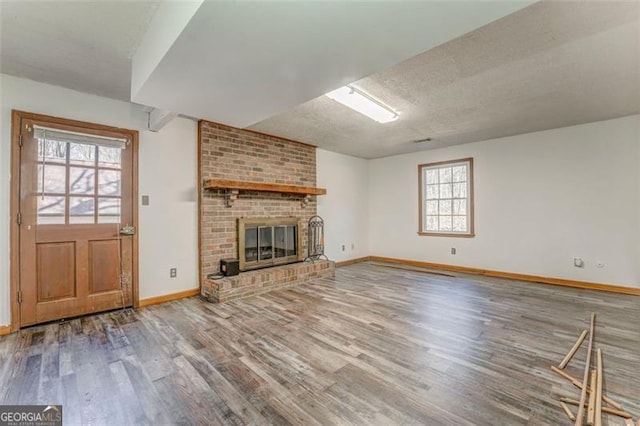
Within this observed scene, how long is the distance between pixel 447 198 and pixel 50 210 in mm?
6077

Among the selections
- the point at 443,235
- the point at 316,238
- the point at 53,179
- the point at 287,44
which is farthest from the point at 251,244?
the point at 443,235

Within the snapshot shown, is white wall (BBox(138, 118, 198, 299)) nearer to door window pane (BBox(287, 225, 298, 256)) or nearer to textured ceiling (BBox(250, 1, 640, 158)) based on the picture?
textured ceiling (BBox(250, 1, 640, 158))

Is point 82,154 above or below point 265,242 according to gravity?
above

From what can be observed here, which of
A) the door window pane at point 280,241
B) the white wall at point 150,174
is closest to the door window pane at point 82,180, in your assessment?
the white wall at point 150,174

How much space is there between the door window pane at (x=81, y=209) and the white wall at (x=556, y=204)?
5.52m

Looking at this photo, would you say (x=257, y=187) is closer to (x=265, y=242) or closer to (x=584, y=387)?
(x=265, y=242)

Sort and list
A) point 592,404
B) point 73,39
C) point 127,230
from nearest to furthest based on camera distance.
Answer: point 592,404 < point 73,39 < point 127,230

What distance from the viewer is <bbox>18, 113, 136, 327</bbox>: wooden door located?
272 cm

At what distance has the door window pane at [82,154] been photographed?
2957 mm

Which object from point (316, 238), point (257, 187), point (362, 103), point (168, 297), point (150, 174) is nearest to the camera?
point (362, 103)

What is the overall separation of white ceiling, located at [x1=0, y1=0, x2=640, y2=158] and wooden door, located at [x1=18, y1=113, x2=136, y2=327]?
0.63 metres

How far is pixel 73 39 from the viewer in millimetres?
2078

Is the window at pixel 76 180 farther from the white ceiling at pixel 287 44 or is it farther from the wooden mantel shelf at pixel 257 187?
the white ceiling at pixel 287 44

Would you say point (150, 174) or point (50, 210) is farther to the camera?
point (150, 174)
